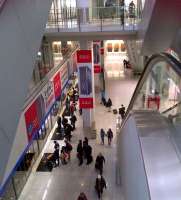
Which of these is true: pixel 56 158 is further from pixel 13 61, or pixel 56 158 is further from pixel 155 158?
pixel 155 158

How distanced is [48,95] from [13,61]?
32.7 ft

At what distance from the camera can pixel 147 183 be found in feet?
11.1

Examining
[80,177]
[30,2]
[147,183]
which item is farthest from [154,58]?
[80,177]

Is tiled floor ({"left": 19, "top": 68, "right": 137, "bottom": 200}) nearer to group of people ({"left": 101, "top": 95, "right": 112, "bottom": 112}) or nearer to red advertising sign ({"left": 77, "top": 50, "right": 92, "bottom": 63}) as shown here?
red advertising sign ({"left": 77, "top": 50, "right": 92, "bottom": 63})

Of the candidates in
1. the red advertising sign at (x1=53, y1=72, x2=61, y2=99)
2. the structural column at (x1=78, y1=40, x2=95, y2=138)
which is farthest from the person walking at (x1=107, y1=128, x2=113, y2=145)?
the red advertising sign at (x1=53, y1=72, x2=61, y2=99)

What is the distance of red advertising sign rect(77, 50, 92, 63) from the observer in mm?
15133

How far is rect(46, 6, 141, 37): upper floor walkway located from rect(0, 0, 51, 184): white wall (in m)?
9.59

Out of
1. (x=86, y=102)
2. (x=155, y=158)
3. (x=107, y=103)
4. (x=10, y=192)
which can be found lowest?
(x=10, y=192)

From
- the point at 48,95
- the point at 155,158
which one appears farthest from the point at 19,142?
the point at 155,158

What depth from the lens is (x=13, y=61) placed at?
4.45m

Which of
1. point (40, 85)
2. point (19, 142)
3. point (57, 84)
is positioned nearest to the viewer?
point (19, 142)

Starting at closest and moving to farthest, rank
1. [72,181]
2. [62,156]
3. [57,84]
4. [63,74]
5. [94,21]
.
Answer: [72,181], [62,156], [94,21], [57,84], [63,74]

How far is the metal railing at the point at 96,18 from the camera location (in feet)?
48.9

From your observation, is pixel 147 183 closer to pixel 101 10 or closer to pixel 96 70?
pixel 101 10
